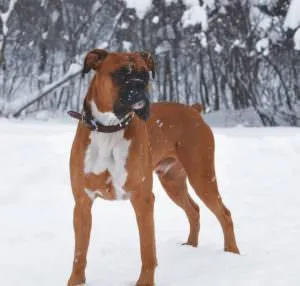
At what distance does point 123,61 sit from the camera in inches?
143

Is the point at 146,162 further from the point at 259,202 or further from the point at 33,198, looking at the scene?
the point at 259,202

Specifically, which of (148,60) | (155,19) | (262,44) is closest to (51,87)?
(155,19)

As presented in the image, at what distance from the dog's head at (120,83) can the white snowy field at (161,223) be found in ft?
4.51

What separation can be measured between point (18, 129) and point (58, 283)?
7.29m

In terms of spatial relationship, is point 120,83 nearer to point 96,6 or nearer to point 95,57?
point 95,57

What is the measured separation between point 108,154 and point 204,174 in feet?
4.96

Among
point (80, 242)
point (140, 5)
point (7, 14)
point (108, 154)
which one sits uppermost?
point (140, 5)

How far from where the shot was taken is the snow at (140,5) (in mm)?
14211

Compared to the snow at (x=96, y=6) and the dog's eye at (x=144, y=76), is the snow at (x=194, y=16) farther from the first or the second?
the dog's eye at (x=144, y=76)

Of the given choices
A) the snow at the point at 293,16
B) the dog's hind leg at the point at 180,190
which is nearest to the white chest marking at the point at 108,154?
the dog's hind leg at the point at 180,190

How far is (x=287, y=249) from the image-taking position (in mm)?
5145

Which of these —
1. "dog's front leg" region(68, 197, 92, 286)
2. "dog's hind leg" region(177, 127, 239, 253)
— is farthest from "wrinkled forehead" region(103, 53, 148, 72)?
"dog's hind leg" region(177, 127, 239, 253)

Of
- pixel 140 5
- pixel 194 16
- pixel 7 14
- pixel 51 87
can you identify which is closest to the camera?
pixel 140 5

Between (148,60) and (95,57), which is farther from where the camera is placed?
(148,60)
